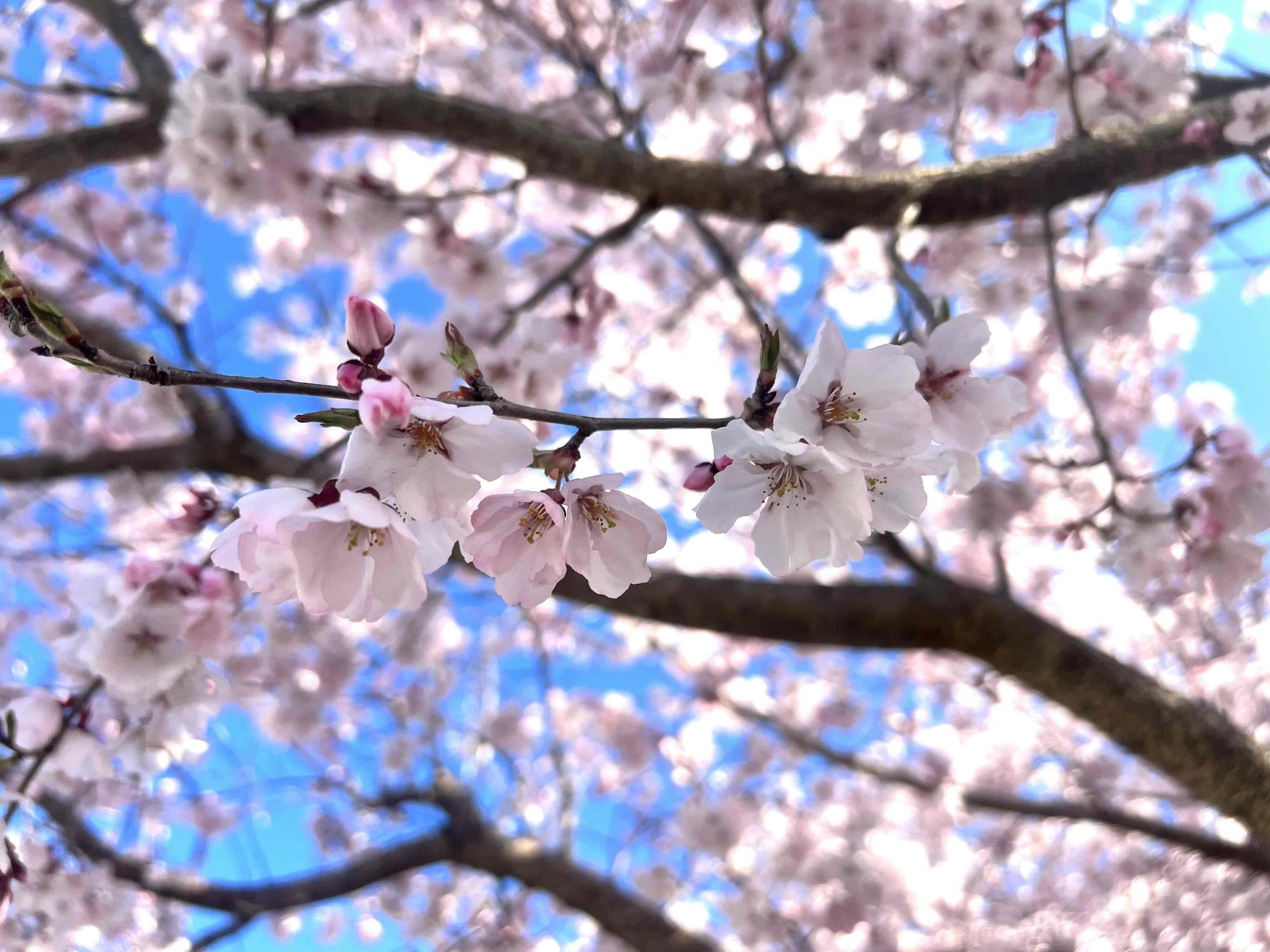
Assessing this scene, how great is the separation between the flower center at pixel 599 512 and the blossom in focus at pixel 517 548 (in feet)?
0.21

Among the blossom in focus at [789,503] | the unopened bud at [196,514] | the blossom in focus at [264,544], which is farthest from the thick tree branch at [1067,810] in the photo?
the unopened bud at [196,514]

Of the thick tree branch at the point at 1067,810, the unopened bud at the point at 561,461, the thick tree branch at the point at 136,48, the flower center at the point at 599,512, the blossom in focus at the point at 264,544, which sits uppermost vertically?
the thick tree branch at the point at 136,48

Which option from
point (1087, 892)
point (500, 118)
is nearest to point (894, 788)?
point (1087, 892)

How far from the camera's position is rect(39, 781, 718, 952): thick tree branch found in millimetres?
3287

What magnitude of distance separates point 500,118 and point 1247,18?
6149mm

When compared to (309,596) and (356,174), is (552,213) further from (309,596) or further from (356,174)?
(309,596)

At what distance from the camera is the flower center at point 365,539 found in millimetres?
896

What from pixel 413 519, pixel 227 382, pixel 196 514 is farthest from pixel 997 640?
pixel 227 382

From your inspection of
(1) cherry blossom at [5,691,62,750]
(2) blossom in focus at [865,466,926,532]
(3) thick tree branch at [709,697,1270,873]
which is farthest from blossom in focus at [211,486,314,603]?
(3) thick tree branch at [709,697,1270,873]

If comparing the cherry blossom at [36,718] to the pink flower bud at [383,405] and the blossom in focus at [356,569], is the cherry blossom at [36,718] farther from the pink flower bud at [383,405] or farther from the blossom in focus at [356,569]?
the pink flower bud at [383,405]

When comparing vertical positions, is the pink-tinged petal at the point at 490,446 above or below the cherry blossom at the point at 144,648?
below

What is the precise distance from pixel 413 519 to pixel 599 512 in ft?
0.72

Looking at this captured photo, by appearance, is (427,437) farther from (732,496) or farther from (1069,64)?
(1069,64)

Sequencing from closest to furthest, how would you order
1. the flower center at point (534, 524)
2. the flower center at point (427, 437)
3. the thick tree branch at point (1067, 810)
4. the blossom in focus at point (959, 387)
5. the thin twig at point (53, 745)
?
the flower center at point (427, 437) < the flower center at point (534, 524) < the blossom in focus at point (959, 387) < the thin twig at point (53, 745) < the thick tree branch at point (1067, 810)
